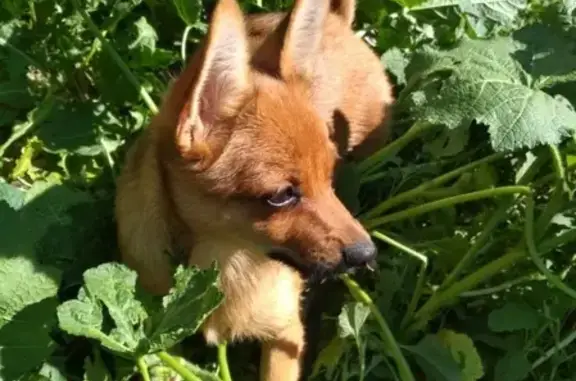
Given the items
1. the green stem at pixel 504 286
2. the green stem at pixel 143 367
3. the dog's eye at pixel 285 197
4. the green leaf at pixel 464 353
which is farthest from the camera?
the green stem at pixel 504 286

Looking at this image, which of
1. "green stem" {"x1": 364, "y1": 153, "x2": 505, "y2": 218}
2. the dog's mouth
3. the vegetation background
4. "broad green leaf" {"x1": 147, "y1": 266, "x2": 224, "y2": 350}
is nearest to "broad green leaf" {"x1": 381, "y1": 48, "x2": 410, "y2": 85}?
the vegetation background

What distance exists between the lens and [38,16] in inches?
148

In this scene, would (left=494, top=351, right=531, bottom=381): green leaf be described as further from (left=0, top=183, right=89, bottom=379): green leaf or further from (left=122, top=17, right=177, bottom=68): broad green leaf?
(left=122, top=17, right=177, bottom=68): broad green leaf

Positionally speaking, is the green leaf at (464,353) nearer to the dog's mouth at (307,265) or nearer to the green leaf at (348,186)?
the dog's mouth at (307,265)

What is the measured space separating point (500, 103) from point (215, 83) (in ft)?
2.66

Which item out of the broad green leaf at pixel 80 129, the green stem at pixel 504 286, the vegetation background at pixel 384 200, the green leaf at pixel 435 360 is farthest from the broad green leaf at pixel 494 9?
the broad green leaf at pixel 80 129

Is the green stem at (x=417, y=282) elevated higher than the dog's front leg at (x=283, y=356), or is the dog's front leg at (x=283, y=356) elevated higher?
the green stem at (x=417, y=282)

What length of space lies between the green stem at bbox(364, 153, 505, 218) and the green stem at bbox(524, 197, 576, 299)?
0.37m

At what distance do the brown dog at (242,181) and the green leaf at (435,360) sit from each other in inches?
15.5

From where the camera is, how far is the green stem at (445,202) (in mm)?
2967

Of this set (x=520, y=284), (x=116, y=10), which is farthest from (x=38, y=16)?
(x=520, y=284)

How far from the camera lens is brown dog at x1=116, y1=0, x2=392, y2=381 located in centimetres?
264

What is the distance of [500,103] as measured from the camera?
2.73 meters

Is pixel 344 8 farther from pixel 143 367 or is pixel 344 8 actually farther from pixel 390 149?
pixel 143 367
